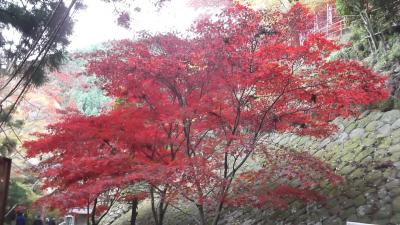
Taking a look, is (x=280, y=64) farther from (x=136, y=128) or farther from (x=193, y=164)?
(x=136, y=128)

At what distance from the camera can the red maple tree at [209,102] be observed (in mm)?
7578

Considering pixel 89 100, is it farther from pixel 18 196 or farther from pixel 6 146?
pixel 6 146

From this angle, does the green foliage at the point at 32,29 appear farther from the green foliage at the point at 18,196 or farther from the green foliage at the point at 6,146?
the green foliage at the point at 18,196

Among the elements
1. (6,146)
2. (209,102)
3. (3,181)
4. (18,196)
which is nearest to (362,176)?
(209,102)

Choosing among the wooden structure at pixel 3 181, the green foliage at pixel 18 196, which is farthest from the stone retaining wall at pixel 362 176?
the green foliage at pixel 18 196

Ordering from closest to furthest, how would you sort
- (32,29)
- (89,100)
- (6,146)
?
(32,29) < (6,146) < (89,100)

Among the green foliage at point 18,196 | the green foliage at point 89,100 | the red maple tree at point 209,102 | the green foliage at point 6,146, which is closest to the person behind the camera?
the red maple tree at point 209,102

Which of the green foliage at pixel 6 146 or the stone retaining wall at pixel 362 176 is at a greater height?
the green foliage at pixel 6 146

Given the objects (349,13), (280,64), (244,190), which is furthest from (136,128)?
(349,13)

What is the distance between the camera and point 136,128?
8.93m

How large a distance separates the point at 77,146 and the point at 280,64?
16.5 ft

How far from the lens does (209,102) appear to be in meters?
8.05

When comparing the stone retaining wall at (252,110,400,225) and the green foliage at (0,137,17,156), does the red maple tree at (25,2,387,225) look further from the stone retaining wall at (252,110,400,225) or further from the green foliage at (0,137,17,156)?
the green foliage at (0,137,17,156)

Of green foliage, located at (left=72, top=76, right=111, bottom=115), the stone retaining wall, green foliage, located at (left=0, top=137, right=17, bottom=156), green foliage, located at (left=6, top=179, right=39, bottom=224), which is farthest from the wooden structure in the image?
green foliage, located at (left=72, top=76, right=111, bottom=115)
